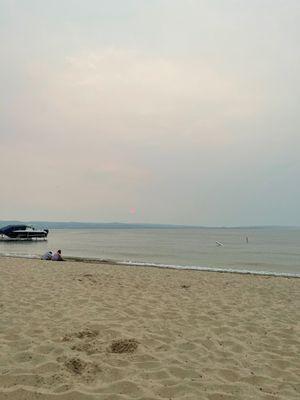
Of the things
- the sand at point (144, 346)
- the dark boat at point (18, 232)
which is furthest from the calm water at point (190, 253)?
the sand at point (144, 346)

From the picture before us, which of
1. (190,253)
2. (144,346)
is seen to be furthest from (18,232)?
(144,346)

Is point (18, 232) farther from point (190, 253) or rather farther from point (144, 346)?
point (144, 346)

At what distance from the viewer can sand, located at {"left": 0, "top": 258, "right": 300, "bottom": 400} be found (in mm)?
4371

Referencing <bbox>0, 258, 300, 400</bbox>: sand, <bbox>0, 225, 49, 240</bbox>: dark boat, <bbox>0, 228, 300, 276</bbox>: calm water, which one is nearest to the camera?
<bbox>0, 258, 300, 400</bbox>: sand

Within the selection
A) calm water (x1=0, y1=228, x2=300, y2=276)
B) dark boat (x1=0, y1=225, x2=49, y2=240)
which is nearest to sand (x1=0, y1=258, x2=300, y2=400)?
calm water (x1=0, y1=228, x2=300, y2=276)

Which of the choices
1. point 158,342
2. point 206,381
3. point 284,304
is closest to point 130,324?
point 158,342

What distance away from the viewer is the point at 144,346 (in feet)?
19.1

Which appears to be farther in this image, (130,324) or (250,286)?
(250,286)

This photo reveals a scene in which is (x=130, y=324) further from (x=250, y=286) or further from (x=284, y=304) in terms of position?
(x=250, y=286)

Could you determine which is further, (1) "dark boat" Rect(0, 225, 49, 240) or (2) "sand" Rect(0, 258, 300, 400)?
(1) "dark boat" Rect(0, 225, 49, 240)

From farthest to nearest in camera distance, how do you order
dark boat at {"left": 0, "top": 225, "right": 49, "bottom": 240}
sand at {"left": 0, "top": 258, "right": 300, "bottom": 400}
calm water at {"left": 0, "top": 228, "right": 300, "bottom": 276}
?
dark boat at {"left": 0, "top": 225, "right": 49, "bottom": 240}, calm water at {"left": 0, "top": 228, "right": 300, "bottom": 276}, sand at {"left": 0, "top": 258, "right": 300, "bottom": 400}

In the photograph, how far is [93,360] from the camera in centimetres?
512

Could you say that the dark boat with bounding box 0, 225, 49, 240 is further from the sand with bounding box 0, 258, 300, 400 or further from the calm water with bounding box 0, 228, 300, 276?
the sand with bounding box 0, 258, 300, 400

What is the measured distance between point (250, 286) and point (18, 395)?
1071 cm
